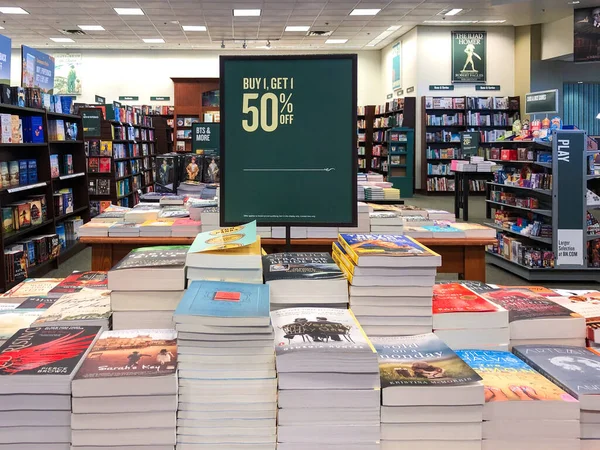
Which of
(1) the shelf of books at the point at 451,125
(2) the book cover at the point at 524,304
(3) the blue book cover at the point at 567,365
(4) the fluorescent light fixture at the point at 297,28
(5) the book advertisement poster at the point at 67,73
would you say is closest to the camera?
(3) the blue book cover at the point at 567,365

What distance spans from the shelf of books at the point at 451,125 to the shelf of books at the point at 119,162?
668 centimetres

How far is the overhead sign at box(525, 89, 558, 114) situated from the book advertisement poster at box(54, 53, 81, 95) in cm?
1319

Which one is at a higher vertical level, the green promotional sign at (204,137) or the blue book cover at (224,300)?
the green promotional sign at (204,137)

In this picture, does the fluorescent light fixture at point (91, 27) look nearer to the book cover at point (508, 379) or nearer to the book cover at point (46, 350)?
the book cover at point (46, 350)

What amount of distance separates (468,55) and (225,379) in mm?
14277

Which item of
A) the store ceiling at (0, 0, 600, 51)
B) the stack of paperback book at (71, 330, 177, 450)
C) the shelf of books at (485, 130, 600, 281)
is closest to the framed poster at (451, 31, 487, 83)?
the store ceiling at (0, 0, 600, 51)

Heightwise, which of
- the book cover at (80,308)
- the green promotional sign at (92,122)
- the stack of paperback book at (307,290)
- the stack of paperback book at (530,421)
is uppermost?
the green promotional sign at (92,122)

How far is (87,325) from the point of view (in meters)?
1.33

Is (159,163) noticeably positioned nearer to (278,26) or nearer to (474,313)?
(474,313)

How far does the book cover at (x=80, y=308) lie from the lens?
1387 mm

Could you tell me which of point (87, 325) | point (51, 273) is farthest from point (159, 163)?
point (87, 325)

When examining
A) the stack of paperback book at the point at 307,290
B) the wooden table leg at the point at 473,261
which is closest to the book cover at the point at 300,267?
the stack of paperback book at the point at 307,290

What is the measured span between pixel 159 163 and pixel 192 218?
7.11 ft

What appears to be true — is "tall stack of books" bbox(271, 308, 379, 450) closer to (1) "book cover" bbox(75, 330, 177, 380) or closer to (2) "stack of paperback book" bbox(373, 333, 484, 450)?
(2) "stack of paperback book" bbox(373, 333, 484, 450)
